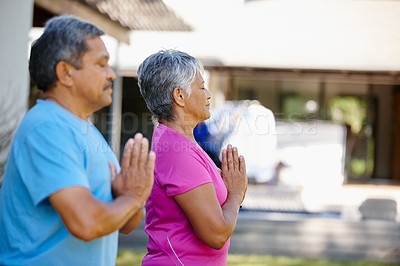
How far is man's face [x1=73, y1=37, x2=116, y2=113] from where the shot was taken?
4.71ft

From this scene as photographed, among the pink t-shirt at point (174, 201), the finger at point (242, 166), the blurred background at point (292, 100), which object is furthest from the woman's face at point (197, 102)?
the blurred background at point (292, 100)

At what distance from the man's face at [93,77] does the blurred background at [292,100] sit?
12.3 feet

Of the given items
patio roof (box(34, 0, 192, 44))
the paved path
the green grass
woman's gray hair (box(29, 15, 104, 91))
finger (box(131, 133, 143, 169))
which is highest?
patio roof (box(34, 0, 192, 44))

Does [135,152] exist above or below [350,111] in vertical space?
above

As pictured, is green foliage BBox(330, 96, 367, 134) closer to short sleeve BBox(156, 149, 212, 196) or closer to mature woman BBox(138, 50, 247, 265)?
mature woman BBox(138, 50, 247, 265)

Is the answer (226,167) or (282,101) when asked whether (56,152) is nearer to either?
(226,167)

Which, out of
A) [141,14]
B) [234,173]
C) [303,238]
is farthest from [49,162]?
[141,14]

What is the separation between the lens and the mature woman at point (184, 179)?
175 cm

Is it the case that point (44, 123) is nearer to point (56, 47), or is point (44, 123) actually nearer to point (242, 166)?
point (56, 47)

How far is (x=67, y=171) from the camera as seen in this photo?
4.20 feet

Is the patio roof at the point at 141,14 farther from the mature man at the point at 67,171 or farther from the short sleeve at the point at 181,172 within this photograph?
the mature man at the point at 67,171

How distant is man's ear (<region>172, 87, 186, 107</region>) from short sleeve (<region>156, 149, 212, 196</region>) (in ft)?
0.73

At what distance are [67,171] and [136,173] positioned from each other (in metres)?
0.23

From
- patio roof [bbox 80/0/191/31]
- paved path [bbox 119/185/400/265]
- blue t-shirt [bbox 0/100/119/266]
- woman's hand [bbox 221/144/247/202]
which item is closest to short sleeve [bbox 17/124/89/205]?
blue t-shirt [bbox 0/100/119/266]
